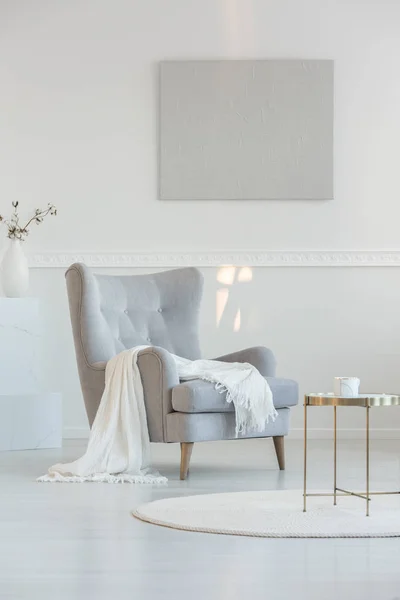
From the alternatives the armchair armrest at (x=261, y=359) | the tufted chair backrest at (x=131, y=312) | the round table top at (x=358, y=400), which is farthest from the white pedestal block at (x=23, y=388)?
the round table top at (x=358, y=400)

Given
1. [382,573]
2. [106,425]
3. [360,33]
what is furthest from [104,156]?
[382,573]

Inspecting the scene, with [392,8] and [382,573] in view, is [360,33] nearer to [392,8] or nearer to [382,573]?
[392,8]

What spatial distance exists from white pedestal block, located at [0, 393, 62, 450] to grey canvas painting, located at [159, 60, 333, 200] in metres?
1.50

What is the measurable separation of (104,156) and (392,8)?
2.06 m

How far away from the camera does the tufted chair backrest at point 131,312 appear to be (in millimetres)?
4945

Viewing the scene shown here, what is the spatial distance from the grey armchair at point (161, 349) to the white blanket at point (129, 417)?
5cm

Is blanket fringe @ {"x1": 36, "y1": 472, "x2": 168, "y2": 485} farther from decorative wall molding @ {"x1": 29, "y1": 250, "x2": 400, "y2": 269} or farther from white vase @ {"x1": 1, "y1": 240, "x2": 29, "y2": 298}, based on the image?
decorative wall molding @ {"x1": 29, "y1": 250, "x2": 400, "y2": 269}

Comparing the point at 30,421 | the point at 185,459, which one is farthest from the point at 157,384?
the point at 30,421

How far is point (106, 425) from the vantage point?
4.64 metres

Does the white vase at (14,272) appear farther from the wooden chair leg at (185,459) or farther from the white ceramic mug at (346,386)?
the white ceramic mug at (346,386)

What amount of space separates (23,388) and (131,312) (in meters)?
1.05

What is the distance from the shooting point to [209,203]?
6465mm

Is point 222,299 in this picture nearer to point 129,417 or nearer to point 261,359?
point 261,359

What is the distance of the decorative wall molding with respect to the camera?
6441 millimetres
